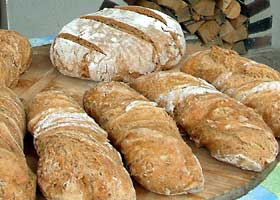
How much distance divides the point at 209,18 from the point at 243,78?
171 cm

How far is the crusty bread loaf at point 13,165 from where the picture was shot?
3.54 feet

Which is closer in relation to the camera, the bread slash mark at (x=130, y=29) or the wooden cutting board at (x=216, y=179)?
the wooden cutting board at (x=216, y=179)

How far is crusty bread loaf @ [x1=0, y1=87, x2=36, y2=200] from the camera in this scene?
108cm

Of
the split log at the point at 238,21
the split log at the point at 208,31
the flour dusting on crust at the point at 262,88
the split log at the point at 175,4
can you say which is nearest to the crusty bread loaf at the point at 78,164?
the flour dusting on crust at the point at 262,88

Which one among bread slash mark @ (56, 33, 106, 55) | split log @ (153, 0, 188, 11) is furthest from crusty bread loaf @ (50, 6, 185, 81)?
split log @ (153, 0, 188, 11)

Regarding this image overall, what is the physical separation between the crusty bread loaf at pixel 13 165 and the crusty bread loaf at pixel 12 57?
354 mm

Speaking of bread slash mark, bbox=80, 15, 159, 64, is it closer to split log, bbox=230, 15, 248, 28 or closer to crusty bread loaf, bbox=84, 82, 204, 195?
crusty bread loaf, bbox=84, 82, 204, 195

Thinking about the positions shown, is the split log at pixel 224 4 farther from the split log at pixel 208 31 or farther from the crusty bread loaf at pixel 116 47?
the crusty bread loaf at pixel 116 47

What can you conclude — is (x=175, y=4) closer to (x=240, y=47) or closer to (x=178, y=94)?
(x=240, y=47)

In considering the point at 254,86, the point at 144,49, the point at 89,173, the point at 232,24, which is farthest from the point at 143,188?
the point at 232,24

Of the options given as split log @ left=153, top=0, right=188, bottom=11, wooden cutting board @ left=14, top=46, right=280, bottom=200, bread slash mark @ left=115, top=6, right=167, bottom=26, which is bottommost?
split log @ left=153, top=0, right=188, bottom=11

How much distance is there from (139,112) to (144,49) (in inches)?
18.9

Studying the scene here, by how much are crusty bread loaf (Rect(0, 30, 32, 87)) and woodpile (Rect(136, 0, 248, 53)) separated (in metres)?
1.42

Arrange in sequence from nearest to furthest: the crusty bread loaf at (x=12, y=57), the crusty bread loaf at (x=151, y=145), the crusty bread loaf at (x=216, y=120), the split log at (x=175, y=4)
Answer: the crusty bread loaf at (x=151, y=145) < the crusty bread loaf at (x=216, y=120) < the crusty bread loaf at (x=12, y=57) < the split log at (x=175, y=4)
